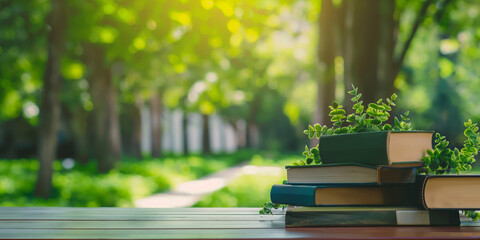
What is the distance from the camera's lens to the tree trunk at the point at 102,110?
15883 millimetres

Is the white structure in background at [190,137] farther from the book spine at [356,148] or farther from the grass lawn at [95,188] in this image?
the book spine at [356,148]

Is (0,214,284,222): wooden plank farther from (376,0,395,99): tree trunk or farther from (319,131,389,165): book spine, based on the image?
(376,0,395,99): tree trunk

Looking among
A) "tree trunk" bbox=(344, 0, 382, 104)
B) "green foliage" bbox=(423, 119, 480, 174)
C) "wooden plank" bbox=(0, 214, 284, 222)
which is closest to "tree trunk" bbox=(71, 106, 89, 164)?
"tree trunk" bbox=(344, 0, 382, 104)

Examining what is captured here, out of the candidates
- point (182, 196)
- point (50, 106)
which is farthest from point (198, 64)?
point (50, 106)

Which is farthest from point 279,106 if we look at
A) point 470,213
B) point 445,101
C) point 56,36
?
point 470,213

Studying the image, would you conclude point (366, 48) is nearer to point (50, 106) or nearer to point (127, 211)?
point (127, 211)

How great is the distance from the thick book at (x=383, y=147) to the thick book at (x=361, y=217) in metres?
0.16

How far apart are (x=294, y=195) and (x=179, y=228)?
0.41 m

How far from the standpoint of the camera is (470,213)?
2053mm

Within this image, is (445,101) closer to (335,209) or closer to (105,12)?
(105,12)

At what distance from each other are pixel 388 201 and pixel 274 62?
1361 cm

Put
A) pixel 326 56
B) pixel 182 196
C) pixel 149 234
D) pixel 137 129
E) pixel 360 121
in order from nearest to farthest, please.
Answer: pixel 149 234 → pixel 360 121 → pixel 326 56 → pixel 182 196 → pixel 137 129

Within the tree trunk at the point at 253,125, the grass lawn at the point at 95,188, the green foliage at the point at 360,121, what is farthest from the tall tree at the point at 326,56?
the tree trunk at the point at 253,125

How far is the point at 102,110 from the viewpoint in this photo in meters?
15.9
